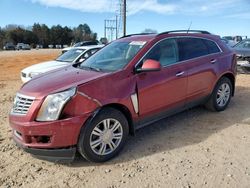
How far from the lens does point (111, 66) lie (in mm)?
4566

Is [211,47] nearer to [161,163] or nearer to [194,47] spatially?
[194,47]

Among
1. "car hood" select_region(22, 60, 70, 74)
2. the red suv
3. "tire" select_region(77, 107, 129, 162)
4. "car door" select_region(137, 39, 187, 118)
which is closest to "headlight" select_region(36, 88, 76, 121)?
the red suv

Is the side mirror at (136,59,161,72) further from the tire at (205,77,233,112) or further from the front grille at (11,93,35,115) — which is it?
the tire at (205,77,233,112)

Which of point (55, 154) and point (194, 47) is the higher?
point (194, 47)

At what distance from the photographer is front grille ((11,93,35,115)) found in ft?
12.5

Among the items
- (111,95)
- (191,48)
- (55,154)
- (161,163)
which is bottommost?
(161,163)

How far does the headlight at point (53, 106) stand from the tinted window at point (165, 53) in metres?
1.51

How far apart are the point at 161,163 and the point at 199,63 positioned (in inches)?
90.0

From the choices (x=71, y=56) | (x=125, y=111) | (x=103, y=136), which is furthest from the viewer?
(x=71, y=56)

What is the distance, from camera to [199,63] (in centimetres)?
548

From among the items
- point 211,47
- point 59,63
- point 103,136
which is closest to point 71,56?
point 59,63

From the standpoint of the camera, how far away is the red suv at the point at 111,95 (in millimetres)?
3711

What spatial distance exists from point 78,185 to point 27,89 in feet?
4.88

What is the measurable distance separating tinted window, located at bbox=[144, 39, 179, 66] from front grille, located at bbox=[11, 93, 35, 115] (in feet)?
6.05
